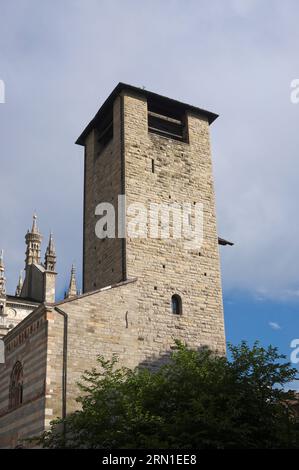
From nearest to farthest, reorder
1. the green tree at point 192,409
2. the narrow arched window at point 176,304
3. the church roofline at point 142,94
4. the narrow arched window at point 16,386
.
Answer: the green tree at point 192,409, the narrow arched window at point 16,386, the narrow arched window at point 176,304, the church roofline at point 142,94

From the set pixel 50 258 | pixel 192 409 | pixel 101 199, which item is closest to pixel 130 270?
pixel 101 199

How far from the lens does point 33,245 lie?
5047 centimetres

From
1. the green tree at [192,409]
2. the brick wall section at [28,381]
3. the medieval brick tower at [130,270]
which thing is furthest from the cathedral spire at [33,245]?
the green tree at [192,409]

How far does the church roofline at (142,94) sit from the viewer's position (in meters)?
24.1

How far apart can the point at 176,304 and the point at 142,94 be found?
30.4 ft

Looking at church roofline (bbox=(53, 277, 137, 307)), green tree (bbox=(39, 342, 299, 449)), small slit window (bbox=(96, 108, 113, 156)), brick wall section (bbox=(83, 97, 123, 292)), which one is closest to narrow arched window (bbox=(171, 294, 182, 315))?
church roofline (bbox=(53, 277, 137, 307))

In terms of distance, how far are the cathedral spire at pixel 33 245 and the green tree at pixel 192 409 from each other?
33008 mm

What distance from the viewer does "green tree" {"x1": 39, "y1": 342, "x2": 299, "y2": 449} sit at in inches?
552

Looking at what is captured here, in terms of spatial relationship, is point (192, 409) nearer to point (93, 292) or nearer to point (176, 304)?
point (93, 292)

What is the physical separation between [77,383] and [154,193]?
880 cm

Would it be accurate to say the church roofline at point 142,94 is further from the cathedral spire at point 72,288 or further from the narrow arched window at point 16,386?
the cathedral spire at point 72,288

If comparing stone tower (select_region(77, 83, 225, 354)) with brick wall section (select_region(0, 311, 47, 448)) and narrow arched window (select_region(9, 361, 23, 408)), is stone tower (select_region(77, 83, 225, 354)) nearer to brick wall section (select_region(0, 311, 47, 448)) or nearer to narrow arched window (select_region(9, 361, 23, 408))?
brick wall section (select_region(0, 311, 47, 448))
